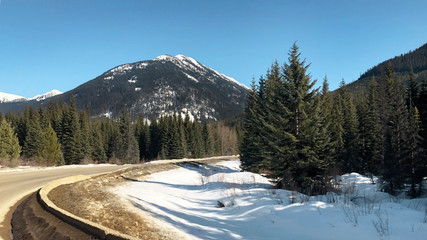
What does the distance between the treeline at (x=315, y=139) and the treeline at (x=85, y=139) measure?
3022 centimetres

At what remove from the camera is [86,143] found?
54062mm

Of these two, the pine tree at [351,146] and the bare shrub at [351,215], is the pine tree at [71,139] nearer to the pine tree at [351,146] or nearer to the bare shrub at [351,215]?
the pine tree at [351,146]

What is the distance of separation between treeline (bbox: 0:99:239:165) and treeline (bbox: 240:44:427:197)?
30225 millimetres

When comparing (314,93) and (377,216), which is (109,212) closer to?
(377,216)

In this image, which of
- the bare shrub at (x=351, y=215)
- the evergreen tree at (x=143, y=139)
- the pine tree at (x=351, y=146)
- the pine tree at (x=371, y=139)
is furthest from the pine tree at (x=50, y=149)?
the pine tree at (x=371, y=139)

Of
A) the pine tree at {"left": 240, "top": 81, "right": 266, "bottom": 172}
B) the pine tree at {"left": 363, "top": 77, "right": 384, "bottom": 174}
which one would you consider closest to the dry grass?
the pine tree at {"left": 240, "top": 81, "right": 266, "bottom": 172}

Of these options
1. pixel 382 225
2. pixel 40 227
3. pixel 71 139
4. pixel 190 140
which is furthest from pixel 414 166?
pixel 190 140

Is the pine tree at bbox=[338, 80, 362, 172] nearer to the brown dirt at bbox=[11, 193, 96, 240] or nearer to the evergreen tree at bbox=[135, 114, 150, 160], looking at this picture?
the brown dirt at bbox=[11, 193, 96, 240]

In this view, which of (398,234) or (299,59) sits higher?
(299,59)

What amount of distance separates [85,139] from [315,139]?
5329cm

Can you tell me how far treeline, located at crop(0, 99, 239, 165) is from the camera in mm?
42219

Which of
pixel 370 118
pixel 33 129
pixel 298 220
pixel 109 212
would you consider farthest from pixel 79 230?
pixel 33 129

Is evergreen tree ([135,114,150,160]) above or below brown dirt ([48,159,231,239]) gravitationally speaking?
above

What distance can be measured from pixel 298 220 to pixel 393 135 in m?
20.7
